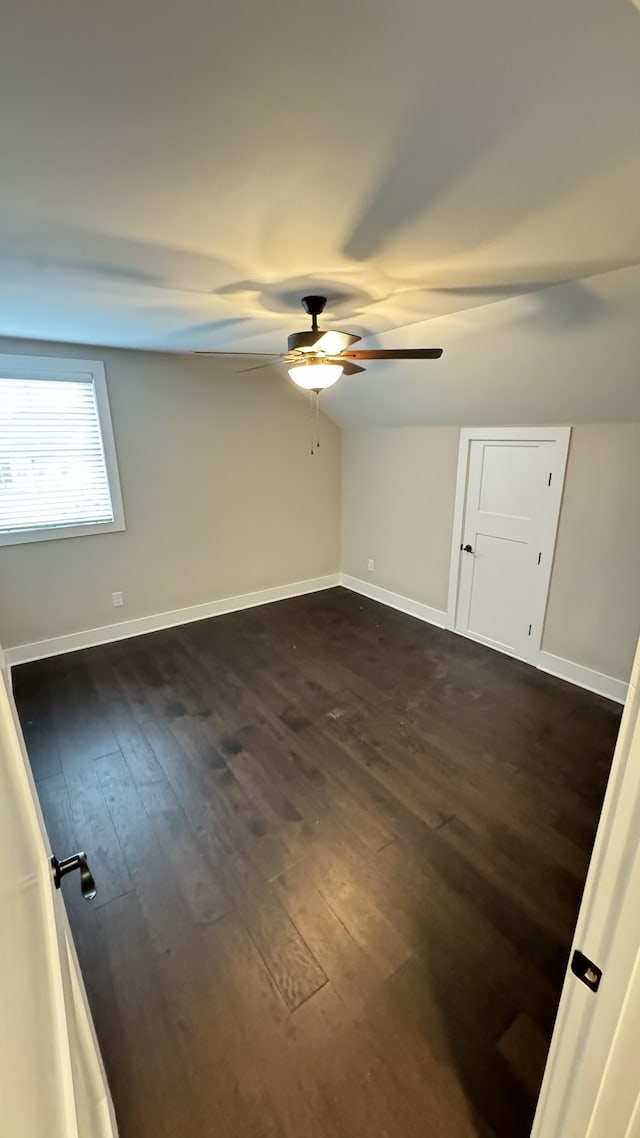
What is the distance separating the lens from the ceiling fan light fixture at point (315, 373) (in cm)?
224

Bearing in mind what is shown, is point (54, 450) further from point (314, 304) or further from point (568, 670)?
point (568, 670)

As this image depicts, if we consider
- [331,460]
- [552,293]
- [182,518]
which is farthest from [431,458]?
[182,518]

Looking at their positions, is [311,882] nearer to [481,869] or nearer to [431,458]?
[481,869]

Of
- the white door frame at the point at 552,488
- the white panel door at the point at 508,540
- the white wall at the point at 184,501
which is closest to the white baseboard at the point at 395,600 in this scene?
the white door frame at the point at 552,488

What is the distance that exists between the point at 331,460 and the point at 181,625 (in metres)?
2.33

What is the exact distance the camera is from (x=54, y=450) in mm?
3475

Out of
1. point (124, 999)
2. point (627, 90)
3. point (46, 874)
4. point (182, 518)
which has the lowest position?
point (124, 999)

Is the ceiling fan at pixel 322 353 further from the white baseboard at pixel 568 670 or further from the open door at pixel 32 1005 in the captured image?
the white baseboard at pixel 568 670

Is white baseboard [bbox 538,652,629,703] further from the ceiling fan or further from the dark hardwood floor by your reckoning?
the ceiling fan

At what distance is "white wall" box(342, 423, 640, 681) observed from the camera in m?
2.96

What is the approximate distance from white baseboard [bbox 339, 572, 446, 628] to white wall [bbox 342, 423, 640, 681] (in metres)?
0.07

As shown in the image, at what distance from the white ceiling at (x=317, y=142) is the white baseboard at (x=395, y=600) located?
289 centimetres

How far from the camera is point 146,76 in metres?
0.88

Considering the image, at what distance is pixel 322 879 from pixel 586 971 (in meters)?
1.38
